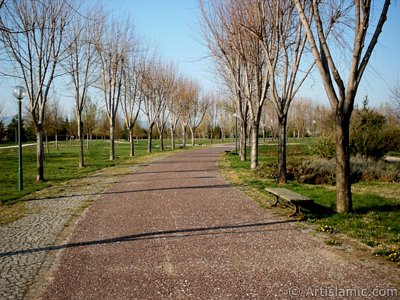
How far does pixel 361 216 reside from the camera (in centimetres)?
733

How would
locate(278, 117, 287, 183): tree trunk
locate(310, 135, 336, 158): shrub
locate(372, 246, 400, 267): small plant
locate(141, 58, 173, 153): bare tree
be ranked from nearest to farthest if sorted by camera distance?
locate(372, 246, 400, 267): small plant, locate(278, 117, 287, 183): tree trunk, locate(310, 135, 336, 158): shrub, locate(141, 58, 173, 153): bare tree

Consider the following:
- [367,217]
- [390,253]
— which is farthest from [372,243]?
[367,217]

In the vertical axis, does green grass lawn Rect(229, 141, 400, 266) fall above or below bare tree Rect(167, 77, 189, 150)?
below

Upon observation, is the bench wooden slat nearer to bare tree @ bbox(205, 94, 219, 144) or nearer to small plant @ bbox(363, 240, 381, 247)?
small plant @ bbox(363, 240, 381, 247)

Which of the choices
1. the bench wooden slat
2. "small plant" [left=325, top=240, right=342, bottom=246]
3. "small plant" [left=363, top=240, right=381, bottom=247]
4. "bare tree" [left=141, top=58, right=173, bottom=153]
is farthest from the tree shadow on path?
"bare tree" [left=141, top=58, right=173, bottom=153]

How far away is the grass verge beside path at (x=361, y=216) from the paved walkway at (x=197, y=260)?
1.80ft

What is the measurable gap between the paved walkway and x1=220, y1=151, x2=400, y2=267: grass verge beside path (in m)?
0.55

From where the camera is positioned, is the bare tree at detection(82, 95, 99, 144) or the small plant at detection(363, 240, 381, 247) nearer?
the small plant at detection(363, 240, 381, 247)

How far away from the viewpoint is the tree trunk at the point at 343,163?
24.4 feet

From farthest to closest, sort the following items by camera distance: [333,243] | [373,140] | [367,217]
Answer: [373,140] < [367,217] < [333,243]

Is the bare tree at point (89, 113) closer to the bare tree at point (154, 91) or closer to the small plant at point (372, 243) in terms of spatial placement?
the bare tree at point (154, 91)

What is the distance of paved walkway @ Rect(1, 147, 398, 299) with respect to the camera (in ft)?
13.2

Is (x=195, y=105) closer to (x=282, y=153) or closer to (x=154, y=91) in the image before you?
(x=154, y=91)

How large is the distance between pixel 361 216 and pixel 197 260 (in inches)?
161
